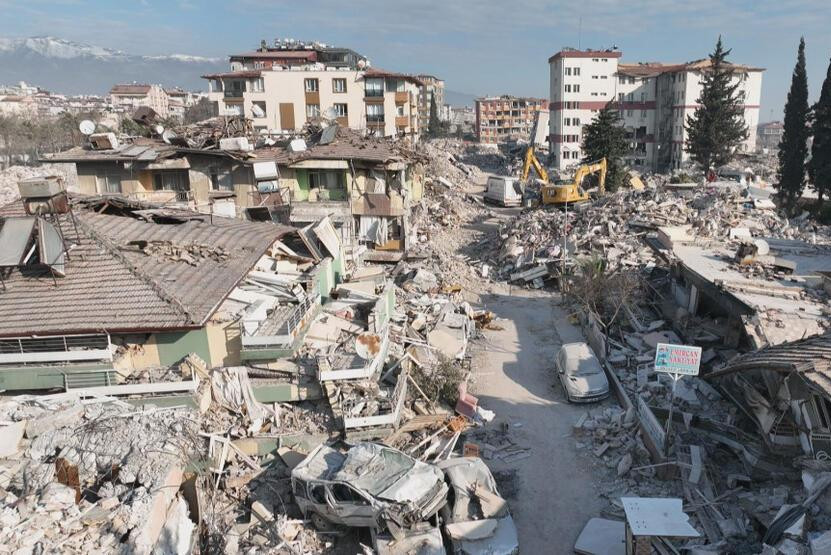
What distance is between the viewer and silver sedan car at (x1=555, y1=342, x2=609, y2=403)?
17.0 meters

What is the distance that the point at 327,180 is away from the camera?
2867cm

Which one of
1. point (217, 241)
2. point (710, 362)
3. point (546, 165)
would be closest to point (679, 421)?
point (710, 362)

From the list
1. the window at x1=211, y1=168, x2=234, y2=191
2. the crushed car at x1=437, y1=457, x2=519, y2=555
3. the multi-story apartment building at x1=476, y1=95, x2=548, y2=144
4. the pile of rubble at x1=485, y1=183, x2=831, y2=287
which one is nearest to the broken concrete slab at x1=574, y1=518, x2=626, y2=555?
the crushed car at x1=437, y1=457, x2=519, y2=555

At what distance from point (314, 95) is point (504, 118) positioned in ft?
248

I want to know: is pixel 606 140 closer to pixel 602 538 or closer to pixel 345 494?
pixel 602 538

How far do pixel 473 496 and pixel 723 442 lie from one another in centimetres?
608

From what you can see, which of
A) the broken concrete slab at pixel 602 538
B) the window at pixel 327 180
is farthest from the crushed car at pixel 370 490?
the window at pixel 327 180

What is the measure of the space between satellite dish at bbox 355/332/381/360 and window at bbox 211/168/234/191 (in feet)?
51.2

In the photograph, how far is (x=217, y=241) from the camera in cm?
1703

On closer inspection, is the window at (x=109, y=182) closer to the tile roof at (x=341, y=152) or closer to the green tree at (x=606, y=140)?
the tile roof at (x=341, y=152)

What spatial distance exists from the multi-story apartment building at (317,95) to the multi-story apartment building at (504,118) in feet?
214

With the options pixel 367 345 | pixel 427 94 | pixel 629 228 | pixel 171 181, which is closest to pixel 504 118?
pixel 427 94

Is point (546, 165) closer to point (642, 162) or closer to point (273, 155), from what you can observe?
point (642, 162)

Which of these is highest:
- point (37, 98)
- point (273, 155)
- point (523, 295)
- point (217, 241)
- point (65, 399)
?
point (37, 98)
